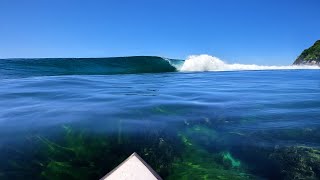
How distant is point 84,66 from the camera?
72.0ft

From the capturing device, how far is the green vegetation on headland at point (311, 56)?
264 feet

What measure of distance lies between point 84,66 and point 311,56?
78.5m

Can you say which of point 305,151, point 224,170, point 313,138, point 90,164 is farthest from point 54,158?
point 313,138

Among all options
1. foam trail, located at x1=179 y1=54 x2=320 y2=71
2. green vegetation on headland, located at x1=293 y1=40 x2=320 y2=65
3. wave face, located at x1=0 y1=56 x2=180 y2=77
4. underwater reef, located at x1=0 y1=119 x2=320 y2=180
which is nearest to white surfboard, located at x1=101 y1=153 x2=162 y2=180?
underwater reef, located at x1=0 y1=119 x2=320 y2=180

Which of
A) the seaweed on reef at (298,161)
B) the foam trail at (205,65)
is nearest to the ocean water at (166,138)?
the seaweed on reef at (298,161)

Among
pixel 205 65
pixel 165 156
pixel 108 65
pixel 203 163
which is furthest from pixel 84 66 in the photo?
pixel 203 163

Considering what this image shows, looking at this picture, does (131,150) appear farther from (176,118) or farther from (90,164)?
(176,118)

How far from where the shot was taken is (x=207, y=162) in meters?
4.18

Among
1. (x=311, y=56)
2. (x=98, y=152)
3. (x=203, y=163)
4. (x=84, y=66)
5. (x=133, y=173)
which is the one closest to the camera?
(x=133, y=173)

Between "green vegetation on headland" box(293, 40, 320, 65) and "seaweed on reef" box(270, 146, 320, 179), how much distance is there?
82487 millimetres

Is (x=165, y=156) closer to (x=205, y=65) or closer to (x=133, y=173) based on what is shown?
(x=133, y=173)

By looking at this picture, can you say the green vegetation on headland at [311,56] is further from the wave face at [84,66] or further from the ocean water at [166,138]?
the ocean water at [166,138]

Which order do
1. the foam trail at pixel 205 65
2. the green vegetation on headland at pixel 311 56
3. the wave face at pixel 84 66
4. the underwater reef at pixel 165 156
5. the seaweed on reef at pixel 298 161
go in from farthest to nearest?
the green vegetation on headland at pixel 311 56 < the foam trail at pixel 205 65 < the wave face at pixel 84 66 < the underwater reef at pixel 165 156 < the seaweed on reef at pixel 298 161

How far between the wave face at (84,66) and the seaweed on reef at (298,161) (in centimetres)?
1467
